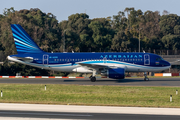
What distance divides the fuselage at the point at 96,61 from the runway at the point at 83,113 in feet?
67.4

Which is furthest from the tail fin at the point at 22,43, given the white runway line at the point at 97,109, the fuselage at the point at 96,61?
the white runway line at the point at 97,109

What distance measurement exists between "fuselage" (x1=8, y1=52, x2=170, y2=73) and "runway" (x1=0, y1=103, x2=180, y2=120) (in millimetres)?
20543

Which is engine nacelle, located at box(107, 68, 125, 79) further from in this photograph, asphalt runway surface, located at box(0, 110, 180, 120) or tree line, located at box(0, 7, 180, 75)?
tree line, located at box(0, 7, 180, 75)

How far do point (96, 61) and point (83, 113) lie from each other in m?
23.1

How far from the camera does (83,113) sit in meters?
18.2

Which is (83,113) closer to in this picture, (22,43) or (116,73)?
(116,73)

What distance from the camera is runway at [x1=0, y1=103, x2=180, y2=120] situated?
55.2ft

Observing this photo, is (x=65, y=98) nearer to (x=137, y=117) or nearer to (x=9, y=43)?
(x=137, y=117)

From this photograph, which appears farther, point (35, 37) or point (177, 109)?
point (35, 37)

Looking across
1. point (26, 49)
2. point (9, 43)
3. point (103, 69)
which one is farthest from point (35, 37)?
point (103, 69)

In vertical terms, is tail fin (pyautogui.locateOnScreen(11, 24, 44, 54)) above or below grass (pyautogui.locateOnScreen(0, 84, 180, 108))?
above

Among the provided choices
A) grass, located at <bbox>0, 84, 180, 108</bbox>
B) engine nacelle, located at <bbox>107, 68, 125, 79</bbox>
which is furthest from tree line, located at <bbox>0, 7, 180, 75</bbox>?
grass, located at <bbox>0, 84, 180, 108</bbox>

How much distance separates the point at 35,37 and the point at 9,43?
842 centimetres

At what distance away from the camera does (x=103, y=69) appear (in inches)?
1587
